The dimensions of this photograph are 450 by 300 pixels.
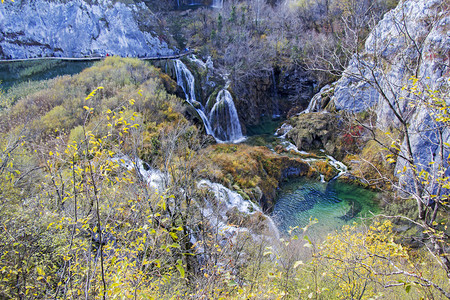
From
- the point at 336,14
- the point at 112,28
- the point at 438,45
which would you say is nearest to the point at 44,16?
the point at 112,28

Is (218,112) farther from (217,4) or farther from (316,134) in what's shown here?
(217,4)

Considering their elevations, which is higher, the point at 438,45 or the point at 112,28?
the point at 112,28

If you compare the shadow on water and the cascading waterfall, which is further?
the shadow on water

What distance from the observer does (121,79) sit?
61.8 feet

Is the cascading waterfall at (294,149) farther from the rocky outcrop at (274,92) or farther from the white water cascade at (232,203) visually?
the white water cascade at (232,203)

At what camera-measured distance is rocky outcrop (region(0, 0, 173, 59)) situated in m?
22.8

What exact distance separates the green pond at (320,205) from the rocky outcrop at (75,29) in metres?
23.7

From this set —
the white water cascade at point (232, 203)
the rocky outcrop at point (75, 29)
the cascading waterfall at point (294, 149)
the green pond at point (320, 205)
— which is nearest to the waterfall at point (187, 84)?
the rocky outcrop at point (75, 29)

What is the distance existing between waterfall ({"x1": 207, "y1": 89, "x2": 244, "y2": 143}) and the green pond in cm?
793

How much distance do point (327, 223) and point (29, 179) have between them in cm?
1402

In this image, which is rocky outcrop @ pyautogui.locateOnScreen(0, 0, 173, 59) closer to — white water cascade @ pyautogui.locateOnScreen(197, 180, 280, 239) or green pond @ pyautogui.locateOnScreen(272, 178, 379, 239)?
white water cascade @ pyautogui.locateOnScreen(197, 180, 280, 239)

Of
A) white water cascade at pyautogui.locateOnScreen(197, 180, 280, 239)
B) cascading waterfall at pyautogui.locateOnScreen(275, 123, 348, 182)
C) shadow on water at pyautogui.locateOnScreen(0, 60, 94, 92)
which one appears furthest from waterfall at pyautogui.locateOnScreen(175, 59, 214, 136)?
white water cascade at pyautogui.locateOnScreen(197, 180, 280, 239)

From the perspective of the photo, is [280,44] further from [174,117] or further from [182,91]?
[174,117]

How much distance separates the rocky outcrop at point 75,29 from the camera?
898 inches
